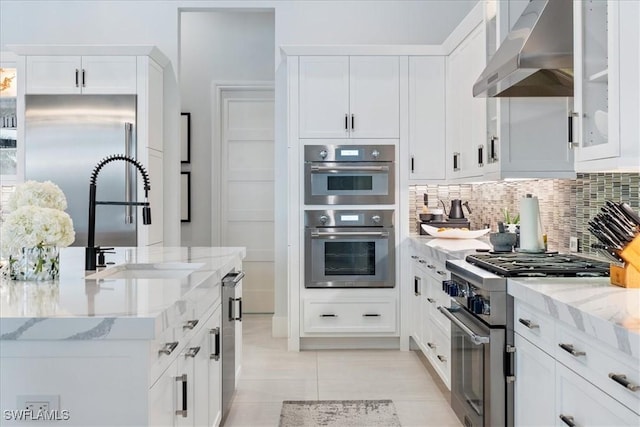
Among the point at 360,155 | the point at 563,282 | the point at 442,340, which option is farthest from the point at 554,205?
the point at 360,155

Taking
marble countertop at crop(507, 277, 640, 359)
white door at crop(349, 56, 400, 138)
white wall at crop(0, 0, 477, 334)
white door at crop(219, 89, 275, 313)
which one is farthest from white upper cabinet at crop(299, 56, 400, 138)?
marble countertop at crop(507, 277, 640, 359)

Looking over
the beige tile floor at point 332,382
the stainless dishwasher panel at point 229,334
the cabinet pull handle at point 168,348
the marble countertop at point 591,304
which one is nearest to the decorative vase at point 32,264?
the cabinet pull handle at point 168,348

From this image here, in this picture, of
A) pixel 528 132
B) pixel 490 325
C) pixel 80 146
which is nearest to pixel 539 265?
pixel 490 325

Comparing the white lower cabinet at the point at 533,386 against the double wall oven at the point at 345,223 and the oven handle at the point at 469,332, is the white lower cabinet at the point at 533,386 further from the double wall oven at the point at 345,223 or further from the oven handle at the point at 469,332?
the double wall oven at the point at 345,223

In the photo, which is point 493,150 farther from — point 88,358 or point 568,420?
point 88,358

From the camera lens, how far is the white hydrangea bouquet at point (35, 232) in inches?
75.5

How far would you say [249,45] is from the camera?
611 cm

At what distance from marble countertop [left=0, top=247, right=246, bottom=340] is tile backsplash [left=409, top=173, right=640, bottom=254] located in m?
1.92

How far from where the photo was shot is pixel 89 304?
1.59 meters

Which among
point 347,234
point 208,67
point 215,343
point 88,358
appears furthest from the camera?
point 208,67

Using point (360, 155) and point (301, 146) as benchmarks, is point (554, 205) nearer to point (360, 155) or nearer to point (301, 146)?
point (360, 155)

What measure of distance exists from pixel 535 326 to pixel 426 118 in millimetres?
2797

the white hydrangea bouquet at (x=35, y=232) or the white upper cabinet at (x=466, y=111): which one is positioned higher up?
the white upper cabinet at (x=466, y=111)

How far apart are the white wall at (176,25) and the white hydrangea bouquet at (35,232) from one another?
10.1 feet
